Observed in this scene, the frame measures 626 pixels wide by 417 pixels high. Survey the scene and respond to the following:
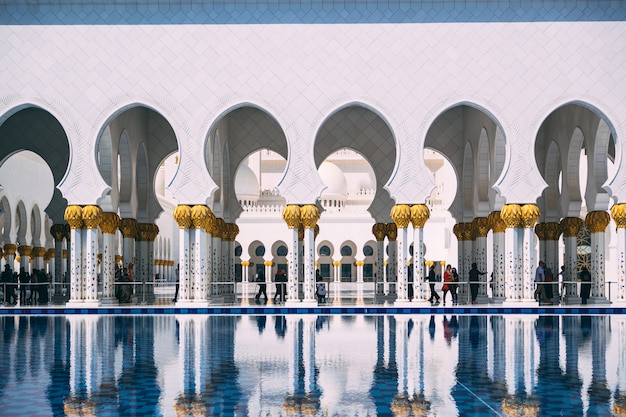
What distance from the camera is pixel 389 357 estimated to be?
6.89 m

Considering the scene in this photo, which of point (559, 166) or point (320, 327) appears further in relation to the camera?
point (559, 166)

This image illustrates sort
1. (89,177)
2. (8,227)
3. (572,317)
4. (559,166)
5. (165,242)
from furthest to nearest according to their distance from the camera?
(165,242), (8,227), (559,166), (89,177), (572,317)

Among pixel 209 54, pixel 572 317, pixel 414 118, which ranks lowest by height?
pixel 572 317

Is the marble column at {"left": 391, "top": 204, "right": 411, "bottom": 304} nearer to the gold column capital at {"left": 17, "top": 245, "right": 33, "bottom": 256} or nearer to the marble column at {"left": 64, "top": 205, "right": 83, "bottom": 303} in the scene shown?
the marble column at {"left": 64, "top": 205, "right": 83, "bottom": 303}

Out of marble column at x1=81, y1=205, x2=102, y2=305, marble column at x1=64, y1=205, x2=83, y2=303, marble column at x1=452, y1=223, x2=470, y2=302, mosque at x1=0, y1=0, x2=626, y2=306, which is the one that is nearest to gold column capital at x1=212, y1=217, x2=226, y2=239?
mosque at x1=0, y1=0, x2=626, y2=306

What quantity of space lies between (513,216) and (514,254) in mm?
525

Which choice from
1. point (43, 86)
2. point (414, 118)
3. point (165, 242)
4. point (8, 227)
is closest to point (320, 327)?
point (414, 118)

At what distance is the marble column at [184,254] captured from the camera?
12.9 metres

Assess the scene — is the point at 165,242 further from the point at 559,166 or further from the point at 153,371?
the point at 153,371

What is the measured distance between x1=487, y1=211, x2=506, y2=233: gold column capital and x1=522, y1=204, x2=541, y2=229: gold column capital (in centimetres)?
152

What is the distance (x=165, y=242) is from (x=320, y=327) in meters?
23.8

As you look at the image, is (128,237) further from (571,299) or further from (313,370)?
(313,370)

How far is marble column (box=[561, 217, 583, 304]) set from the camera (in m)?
A: 14.8

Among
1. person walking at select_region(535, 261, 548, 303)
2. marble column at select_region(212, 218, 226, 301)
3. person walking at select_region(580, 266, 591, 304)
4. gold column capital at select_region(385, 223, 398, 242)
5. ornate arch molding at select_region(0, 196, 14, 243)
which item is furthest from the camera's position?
ornate arch molding at select_region(0, 196, 14, 243)
